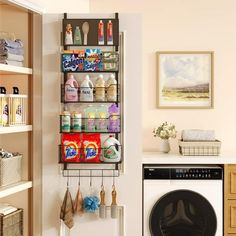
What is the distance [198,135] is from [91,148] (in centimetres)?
110

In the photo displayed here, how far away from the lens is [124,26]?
3.25 metres

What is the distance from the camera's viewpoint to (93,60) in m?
3.18

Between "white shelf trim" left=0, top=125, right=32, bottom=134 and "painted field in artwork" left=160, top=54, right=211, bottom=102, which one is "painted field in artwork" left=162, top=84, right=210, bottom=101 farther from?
"white shelf trim" left=0, top=125, right=32, bottom=134

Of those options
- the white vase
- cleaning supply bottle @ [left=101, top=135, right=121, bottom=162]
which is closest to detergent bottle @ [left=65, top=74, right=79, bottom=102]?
cleaning supply bottle @ [left=101, top=135, right=121, bottom=162]

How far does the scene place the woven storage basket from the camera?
292 cm

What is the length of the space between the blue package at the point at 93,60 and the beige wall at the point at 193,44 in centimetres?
114

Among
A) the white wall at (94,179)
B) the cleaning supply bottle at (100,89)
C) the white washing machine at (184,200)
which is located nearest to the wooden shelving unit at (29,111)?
the white wall at (94,179)

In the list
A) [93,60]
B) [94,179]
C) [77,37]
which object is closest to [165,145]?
[94,179]

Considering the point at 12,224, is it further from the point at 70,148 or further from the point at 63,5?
the point at 63,5

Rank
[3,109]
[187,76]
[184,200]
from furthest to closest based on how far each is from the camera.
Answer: [187,76] < [184,200] < [3,109]

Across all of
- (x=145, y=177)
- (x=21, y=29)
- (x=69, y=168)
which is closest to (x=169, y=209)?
(x=145, y=177)

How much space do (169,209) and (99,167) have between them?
697 mm

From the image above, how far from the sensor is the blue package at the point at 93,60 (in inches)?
125

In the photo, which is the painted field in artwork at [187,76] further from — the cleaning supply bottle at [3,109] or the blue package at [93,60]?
the cleaning supply bottle at [3,109]
